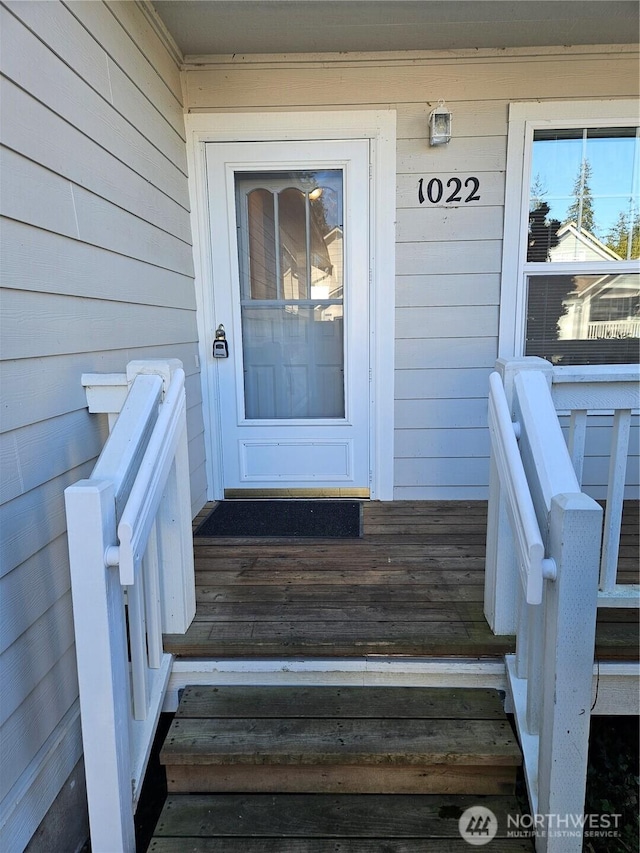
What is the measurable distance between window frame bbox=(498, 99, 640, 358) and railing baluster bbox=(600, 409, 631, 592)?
4.30 ft

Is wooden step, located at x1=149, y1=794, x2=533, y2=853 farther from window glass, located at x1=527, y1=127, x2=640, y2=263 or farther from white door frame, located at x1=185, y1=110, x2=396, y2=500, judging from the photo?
window glass, located at x1=527, y1=127, x2=640, y2=263

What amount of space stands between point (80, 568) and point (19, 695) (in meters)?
0.41

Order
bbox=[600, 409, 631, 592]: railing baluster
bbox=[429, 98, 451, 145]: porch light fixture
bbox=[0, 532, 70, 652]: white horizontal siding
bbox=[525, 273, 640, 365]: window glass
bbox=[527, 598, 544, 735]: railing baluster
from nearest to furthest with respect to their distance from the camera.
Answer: bbox=[0, 532, 70, 652]: white horizontal siding, bbox=[527, 598, 544, 735]: railing baluster, bbox=[600, 409, 631, 592]: railing baluster, bbox=[429, 98, 451, 145]: porch light fixture, bbox=[525, 273, 640, 365]: window glass

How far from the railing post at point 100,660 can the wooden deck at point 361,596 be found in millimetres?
426

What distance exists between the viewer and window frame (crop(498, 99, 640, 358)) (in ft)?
8.33

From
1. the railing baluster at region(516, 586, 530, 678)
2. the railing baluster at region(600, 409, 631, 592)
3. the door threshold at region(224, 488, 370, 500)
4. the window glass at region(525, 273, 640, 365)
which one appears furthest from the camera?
the door threshold at region(224, 488, 370, 500)

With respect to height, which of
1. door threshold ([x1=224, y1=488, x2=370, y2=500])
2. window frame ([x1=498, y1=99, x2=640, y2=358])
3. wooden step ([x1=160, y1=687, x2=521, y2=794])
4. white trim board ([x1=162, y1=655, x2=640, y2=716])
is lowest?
wooden step ([x1=160, y1=687, x2=521, y2=794])

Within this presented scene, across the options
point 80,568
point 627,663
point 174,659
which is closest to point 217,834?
point 174,659

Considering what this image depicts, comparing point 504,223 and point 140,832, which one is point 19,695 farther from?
point 504,223

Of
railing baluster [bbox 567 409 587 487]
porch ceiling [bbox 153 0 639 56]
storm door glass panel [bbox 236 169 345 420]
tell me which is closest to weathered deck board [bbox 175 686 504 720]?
railing baluster [bbox 567 409 587 487]

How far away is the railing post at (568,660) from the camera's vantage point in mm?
1070

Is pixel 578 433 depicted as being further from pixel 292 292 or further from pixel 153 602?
pixel 292 292

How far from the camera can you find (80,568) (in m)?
1.10

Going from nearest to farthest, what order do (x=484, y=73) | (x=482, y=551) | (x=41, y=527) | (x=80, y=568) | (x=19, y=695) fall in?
(x=80, y=568), (x=19, y=695), (x=41, y=527), (x=482, y=551), (x=484, y=73)
